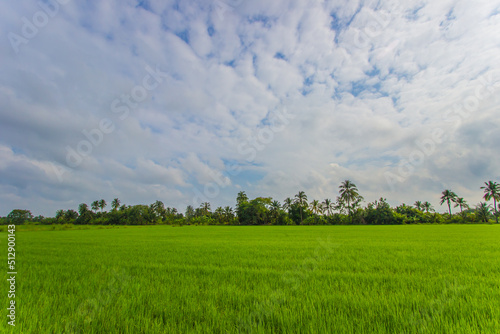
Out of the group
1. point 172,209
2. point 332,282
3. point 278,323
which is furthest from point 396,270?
point 172,209

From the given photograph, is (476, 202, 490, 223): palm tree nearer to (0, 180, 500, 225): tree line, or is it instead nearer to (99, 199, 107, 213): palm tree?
(0, 180, 500, 225): tree line

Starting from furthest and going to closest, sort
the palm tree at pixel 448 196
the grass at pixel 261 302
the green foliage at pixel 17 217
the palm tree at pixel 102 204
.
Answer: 1. the palm tree at pixel 102 204
2. the palm tree at pixel 448 196
3. the green foliage at pixel 17 217
4. the grass at pixel 261 302

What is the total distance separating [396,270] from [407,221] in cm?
6651

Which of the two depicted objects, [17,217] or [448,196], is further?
[448,196]

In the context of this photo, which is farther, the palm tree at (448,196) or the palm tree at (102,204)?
the palm tree at (102,204)

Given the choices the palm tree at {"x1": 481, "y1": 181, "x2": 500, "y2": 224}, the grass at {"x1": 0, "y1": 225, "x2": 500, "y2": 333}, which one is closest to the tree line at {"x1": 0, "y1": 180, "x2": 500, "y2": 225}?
the palm tree at {"x1": 481, "y1": 181, "x2": 500, "y2": 224}

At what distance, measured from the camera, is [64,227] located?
4478 centimetres

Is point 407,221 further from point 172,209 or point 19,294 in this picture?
point 172,209

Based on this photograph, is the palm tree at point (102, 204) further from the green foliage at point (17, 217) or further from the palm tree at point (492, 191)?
the palm tree at point (492, 191)

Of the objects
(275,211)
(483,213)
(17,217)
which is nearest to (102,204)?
(17,217)

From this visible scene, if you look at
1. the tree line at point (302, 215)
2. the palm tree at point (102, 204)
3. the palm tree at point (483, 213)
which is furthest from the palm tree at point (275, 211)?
the palm tree at point (102, 204)

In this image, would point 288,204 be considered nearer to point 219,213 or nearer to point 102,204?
point 219,213

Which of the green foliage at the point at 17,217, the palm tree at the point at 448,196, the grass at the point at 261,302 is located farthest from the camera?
the palm tree at the point at 448,196

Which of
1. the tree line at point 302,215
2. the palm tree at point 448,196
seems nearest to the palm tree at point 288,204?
the tree line at point 302,215
